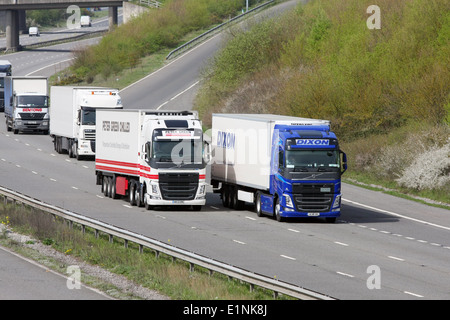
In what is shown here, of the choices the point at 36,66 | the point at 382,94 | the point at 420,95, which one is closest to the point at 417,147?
the point at 420,95

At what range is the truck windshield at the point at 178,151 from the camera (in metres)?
31.6

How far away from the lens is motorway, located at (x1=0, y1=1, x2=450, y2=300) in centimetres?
2005

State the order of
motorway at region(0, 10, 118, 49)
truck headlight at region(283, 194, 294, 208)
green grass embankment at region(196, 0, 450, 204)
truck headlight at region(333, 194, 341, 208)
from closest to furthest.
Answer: truck headlight at region(283, 194, 294, 208), truck headlight at region(333, 194, 341, 208), green grass embankment at region(196, 0, 450, 204), motorway at region(0, 10, 118, 49)

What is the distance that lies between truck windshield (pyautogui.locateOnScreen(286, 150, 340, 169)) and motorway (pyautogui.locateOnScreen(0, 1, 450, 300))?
74.5 inches

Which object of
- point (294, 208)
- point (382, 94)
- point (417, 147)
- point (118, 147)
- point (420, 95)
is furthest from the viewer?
point (382, 94)

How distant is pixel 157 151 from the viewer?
31641 mm

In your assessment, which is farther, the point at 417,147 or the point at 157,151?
the point at 417,147

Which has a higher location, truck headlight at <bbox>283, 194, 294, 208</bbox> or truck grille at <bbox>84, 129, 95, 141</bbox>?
truck grille at <bbox>84, 129, 95, 141</bbox>

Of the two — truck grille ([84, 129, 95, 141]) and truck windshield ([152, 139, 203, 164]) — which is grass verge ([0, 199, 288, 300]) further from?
truck grille ([84, 129, 95, 141])

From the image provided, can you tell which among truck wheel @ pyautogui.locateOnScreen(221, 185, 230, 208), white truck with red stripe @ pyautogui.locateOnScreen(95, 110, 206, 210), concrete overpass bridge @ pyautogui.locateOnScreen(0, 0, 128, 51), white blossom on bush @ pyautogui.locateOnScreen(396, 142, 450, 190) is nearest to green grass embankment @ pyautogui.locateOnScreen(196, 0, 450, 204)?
white blossom on bush @ pyautogui.locateOnScreen(396, 142, 450, 190)

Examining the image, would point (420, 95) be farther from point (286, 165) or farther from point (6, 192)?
point (6, 192)

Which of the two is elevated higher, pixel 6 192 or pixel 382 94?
pixel 382 94

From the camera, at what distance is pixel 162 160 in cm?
3153

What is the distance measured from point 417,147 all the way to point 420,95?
3.95 meters
